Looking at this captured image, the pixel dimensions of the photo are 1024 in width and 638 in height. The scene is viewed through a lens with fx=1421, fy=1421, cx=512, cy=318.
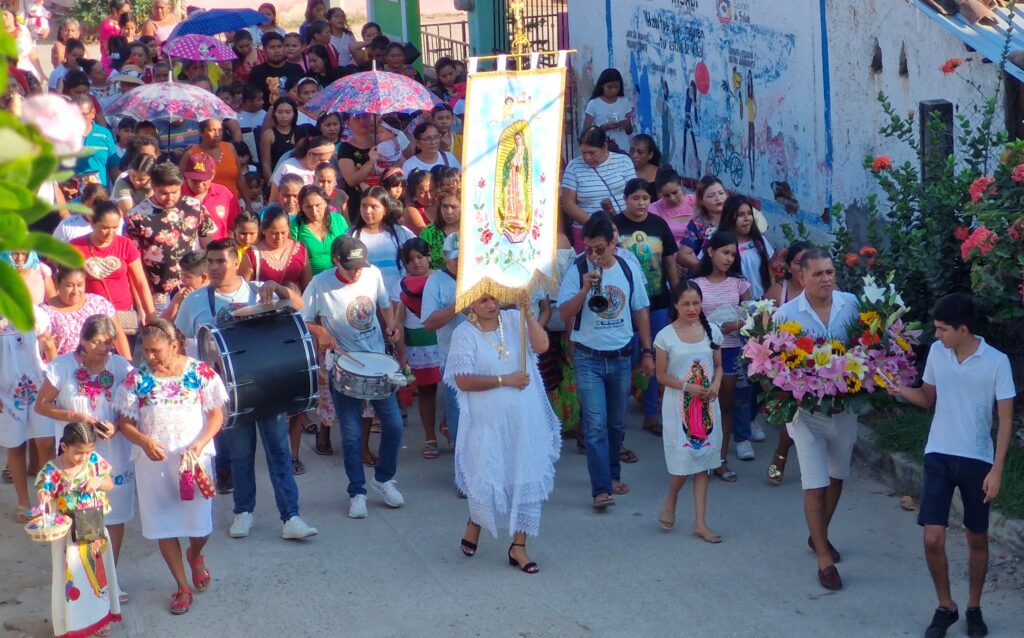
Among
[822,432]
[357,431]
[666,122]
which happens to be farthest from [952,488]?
[666,122]

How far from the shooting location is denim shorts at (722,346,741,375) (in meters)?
9.24

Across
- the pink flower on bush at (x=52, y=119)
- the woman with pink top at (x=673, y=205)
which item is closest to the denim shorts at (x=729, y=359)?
the woman with pink top at (x=673, y=205)

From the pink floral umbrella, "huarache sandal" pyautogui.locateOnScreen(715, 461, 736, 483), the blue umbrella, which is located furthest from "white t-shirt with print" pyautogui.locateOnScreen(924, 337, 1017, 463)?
the blue umbrella

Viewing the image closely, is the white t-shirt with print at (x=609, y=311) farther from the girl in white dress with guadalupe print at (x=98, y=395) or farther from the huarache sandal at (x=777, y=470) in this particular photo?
the girl in white dress with guadalupe print at (x=98, y=395)

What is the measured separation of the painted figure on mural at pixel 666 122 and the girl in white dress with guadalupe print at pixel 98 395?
8353mm

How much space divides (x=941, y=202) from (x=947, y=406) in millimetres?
2524

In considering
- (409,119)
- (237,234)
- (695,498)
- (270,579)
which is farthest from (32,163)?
(409,119)

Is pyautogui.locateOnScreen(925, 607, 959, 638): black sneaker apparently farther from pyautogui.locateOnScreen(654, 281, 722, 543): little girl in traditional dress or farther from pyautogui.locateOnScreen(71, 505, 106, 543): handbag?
pyautogui.locateOnScreen(71, 505, 106, 543): handbag

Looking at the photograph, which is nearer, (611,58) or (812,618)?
(812,618)

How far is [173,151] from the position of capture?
12711 mm

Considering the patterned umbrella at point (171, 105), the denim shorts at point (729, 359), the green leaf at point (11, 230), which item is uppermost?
the patterned umbrella at point (171, 105)

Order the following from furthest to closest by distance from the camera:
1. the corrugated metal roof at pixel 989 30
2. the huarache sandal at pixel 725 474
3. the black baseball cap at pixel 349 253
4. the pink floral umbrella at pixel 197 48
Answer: the pink floral umbrella at pixel 197 48 → the corrugated metal roof at pixel 989 30 → the huarache sandal at pixel 725 474 → the black baseball cap at pixel 349 253

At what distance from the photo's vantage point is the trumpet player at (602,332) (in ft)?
28.4

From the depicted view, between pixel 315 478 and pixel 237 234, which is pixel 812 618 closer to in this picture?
pixel 315 478
